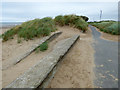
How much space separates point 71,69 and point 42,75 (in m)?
1.11

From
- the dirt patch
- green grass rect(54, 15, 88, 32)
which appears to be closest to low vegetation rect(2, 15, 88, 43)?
green grass rect(54, 15, 88, 32)

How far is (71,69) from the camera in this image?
9.64 ft

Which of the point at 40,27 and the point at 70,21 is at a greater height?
the point at 70,21

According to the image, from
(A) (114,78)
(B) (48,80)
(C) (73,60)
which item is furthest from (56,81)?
(A) (114,78)

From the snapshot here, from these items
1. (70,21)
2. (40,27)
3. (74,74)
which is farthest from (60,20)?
(74,74)

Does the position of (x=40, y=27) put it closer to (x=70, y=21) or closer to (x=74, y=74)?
(x=70, y=21)

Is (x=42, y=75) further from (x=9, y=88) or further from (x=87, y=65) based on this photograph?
(x=87, y=65)

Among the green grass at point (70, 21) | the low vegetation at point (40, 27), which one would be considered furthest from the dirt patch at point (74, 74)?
the green grass at point (70, 21)

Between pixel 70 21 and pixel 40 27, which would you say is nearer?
pixel 40 27

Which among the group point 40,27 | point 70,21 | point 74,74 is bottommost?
point 74,74

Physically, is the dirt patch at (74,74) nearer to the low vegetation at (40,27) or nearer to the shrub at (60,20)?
the low vegetation at (40,27)

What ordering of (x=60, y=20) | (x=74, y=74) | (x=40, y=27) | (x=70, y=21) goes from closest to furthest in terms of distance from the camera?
(x=74, y=74), (x=40, y=27), (x=60, y=20), (x=70, y=21)

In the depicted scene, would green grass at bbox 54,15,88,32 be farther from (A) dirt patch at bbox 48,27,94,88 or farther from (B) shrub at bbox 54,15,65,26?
(A) dirt patch at bbox 48,27,94,88

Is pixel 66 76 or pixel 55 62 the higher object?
pixel 55 62
